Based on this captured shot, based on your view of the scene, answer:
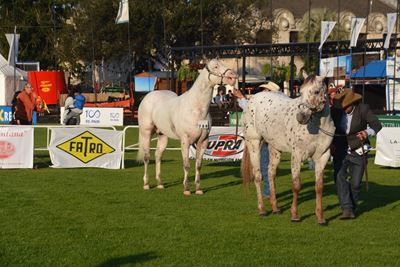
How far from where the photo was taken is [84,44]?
75.1m

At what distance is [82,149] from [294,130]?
9.55 metres

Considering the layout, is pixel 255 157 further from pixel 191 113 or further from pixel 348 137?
pixel 191 113

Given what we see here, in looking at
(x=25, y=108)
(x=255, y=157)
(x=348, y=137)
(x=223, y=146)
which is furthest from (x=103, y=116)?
(x=348, y=137)

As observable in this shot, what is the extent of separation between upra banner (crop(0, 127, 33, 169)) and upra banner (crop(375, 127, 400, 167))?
9284 millimetres

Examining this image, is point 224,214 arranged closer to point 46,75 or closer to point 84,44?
point 46,75

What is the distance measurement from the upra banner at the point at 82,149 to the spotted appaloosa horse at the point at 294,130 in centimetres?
746

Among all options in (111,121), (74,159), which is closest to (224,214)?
(74,159)

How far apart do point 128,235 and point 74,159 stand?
9684mm

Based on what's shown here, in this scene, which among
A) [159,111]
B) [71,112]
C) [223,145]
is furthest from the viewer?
[71,112]

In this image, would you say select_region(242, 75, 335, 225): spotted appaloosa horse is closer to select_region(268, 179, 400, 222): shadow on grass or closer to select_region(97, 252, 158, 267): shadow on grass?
select_region(268, 179, 400, 222): shadow on grass

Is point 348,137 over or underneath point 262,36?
underneath

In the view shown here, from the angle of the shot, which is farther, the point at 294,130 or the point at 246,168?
the point at 246,168

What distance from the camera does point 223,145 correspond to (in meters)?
20.7

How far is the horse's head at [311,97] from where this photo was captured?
10219 millimetres
